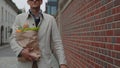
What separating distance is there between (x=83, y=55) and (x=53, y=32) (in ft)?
10.7

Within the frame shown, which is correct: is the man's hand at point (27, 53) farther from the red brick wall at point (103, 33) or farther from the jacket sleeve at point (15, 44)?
the red brick wall at point (103, 33)

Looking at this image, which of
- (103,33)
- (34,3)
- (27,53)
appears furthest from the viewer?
(103,33)

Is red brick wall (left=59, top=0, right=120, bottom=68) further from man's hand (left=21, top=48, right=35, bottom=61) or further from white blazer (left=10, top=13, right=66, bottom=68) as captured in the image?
man's hand (left=21, top=48, right=35, bottom=61)

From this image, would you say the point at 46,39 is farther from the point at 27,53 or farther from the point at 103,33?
the point at 103,33

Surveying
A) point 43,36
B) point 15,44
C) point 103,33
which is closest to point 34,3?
point 43,36

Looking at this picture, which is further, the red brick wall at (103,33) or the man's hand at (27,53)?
the red brick wall at (103,33)

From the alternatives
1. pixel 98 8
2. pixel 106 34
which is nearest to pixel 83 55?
pixel 98 8

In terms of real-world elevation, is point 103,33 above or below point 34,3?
below

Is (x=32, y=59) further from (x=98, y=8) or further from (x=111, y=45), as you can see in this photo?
(x=98, y=8)

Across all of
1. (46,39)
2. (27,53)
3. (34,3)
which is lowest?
(27,53)

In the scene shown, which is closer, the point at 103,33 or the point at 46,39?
the point at 46,39

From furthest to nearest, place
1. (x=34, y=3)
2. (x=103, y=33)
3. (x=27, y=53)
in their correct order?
(x=103, y=33)
(x=34, y=3)
(x=27, y=53)

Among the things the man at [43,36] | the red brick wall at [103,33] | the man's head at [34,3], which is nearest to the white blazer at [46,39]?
the man at [43,36]

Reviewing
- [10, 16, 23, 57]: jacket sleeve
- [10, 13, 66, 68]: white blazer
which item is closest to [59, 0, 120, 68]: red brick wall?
[10, 13, 66, 68]: white blazer
